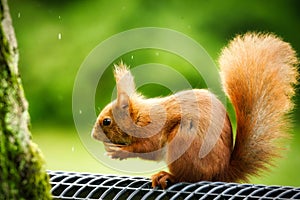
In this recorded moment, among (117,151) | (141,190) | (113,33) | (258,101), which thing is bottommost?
(141,190)

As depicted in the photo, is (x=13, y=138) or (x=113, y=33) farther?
(x=113, y=33)

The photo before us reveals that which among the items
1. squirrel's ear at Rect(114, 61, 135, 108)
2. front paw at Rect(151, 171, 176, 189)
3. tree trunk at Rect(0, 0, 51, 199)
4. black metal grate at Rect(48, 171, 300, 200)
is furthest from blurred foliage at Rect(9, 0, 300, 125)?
tree trunk at Rect(0, 0, 51, 199)

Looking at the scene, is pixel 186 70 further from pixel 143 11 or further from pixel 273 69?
pixel 273 69

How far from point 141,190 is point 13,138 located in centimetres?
56

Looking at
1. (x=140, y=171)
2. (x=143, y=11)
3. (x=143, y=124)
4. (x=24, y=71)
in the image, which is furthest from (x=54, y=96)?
(x=143, y=124)

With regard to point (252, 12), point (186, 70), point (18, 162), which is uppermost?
point (252, 12)

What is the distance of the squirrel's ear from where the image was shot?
87.4 inches

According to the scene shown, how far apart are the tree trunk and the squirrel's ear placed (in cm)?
78

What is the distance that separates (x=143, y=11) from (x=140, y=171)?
3.94 ft

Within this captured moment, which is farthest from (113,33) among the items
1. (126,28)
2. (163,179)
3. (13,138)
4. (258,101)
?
(13,138)

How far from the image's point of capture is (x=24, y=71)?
394cm

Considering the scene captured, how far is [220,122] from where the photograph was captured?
2.09 meters

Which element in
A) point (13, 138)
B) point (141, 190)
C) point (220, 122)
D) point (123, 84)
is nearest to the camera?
point (13, 138)

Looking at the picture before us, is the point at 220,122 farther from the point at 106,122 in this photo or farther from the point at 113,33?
the point at 113,33
